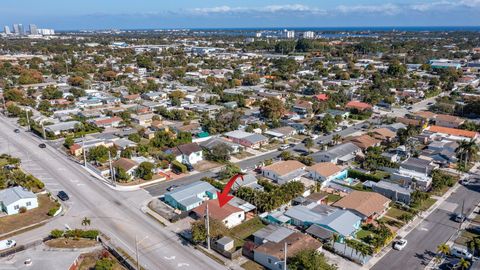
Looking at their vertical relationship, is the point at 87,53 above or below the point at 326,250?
above

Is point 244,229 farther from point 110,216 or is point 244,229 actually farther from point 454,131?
point 454,131

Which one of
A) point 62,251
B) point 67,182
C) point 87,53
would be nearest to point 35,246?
point 62,251

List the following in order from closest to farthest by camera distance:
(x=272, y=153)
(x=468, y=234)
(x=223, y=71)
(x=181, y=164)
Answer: (x=468, y=234) → (x=181, y=164) → (x=272, y=153) → (x=223, y=71)

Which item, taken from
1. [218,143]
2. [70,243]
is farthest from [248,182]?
[70,243]

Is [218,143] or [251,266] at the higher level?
[218,143]

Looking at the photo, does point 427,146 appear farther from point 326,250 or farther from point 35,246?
point 35,246

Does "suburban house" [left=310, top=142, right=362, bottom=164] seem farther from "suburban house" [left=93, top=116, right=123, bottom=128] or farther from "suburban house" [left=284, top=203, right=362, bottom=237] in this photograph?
"suburban house" [left=93, top=116, right=123, bottom=128]
